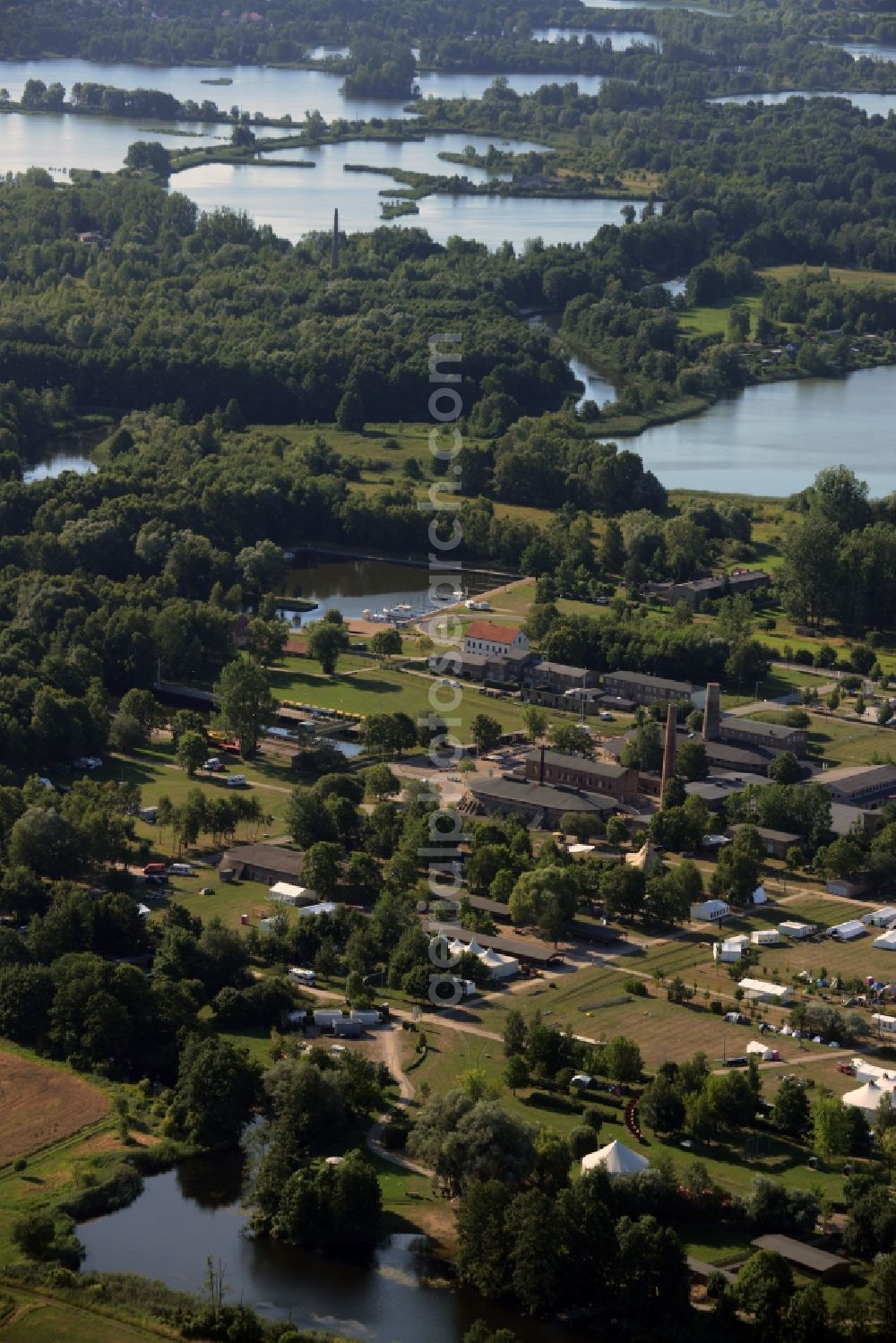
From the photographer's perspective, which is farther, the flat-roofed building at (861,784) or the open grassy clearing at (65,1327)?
the flat-roofed building at (861,784)

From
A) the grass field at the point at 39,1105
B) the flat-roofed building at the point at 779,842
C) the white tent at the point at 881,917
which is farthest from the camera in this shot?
the flat-roofed building at the point at 779,842

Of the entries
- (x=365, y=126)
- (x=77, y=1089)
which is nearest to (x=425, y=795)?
(x=77, y=1089)

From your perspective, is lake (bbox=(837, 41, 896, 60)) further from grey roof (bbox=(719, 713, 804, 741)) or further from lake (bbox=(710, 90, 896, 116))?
grey roof (bbox=(719, 713, 804, 741))

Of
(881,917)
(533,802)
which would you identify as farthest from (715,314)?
(881,917)

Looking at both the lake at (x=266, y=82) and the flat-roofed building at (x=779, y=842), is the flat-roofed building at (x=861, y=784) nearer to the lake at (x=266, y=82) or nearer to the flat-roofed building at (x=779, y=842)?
the flat-roofed building at (x=779, y=842)

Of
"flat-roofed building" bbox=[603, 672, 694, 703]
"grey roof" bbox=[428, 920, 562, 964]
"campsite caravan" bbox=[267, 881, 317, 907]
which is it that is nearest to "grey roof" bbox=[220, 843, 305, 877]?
A: "campsite caravan" bbox=[267, 881, 317, 907]

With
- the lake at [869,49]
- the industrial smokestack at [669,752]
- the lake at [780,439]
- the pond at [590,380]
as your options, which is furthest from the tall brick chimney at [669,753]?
the lake at [869,49]
